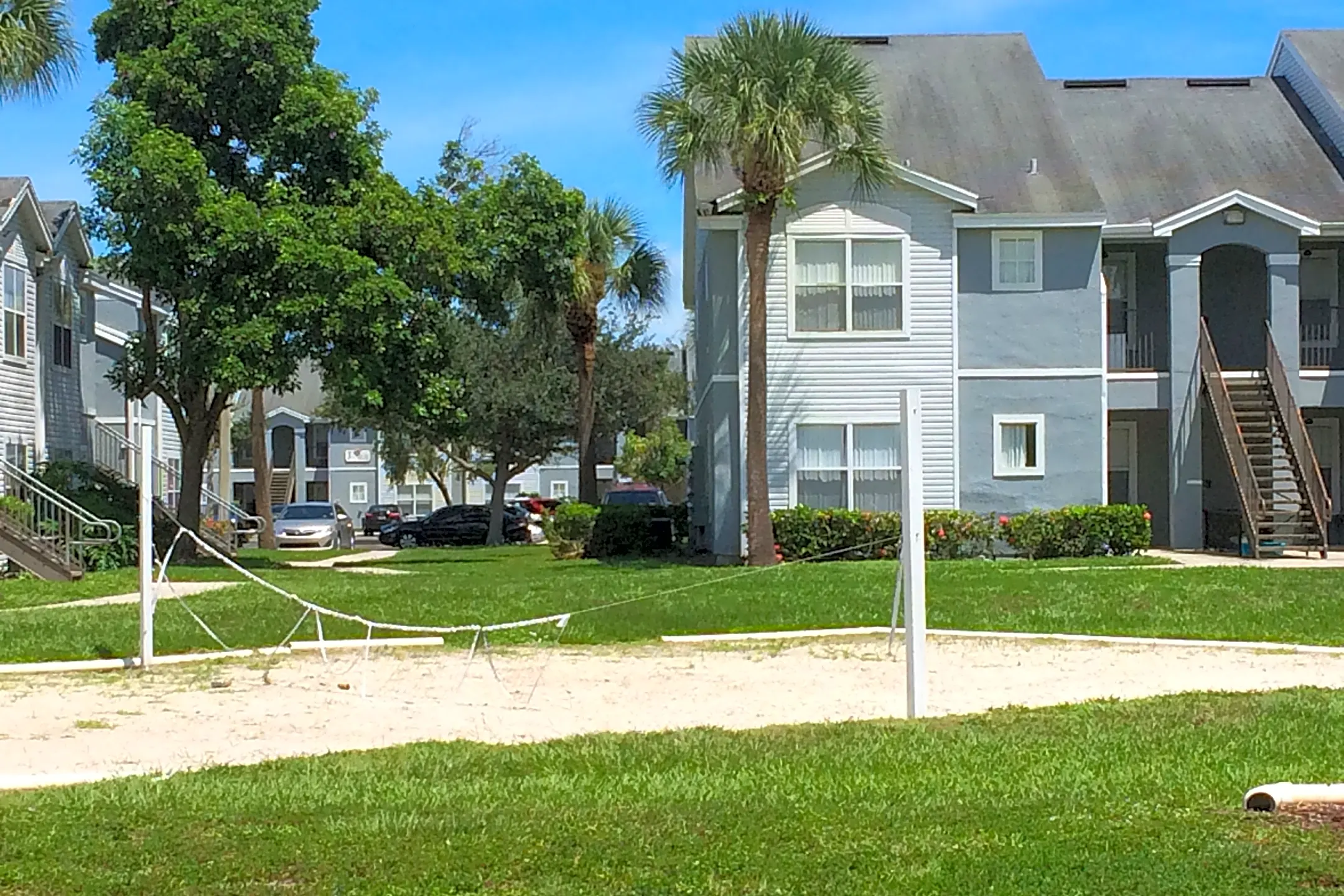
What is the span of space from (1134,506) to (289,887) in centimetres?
2219

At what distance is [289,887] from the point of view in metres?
5.78

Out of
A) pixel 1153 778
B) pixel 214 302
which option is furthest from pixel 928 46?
pixel 1153 778

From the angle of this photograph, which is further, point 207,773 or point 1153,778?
point 207,773

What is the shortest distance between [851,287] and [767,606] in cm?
1067

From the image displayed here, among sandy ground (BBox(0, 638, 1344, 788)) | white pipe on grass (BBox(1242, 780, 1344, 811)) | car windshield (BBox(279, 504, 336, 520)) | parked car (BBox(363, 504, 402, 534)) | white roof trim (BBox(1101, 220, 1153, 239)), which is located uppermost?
white roof trim (BBox(1101, 220, 1153, 239))

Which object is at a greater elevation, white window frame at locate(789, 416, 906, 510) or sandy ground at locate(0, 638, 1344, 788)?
white window frame at locate(789, 416, 906, 510)

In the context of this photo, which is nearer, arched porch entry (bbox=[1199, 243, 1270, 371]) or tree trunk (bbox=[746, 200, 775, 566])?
tree trunk (bbox=[746, 200, 775, 566])

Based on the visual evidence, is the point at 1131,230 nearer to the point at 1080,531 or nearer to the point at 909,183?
the point at 909,183

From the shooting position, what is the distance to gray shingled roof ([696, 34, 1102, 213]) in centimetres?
2745

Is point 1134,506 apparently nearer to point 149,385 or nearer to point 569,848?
point 149,385

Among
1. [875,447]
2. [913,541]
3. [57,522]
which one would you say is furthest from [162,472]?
[913,541]

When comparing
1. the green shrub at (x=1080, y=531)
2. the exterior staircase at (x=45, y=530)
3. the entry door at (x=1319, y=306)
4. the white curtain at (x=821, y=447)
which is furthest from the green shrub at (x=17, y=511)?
the entry door at (x=1319, y=306)

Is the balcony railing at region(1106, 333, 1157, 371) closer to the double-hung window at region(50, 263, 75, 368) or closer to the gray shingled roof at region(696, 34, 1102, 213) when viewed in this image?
the gray shingled roof at region(696, 34, 1102, 213)

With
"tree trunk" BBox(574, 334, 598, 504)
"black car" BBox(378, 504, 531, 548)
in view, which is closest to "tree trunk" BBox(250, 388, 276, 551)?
"black car" BBox(378, 504, 531, 548)
